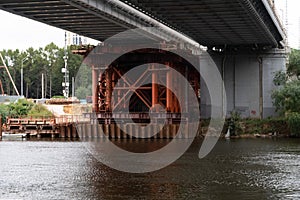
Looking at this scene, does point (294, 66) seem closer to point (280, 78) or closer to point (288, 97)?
point (280, 78)

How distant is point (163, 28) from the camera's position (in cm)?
4947

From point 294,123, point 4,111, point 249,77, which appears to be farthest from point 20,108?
point 294,123

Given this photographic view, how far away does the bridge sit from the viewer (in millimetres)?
39156

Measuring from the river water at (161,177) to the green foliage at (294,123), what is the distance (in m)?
10.6

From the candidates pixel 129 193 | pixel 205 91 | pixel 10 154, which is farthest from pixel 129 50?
pixel 129 193

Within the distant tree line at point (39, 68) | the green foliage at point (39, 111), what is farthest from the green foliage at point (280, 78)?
the distant tree line at point (39, 68)

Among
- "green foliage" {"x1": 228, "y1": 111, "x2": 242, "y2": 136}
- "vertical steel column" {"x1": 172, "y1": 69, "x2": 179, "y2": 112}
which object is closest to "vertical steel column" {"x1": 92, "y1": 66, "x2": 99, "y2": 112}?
"vertical steel column" {"x1": 172, "y1": 69, "x2": 179, "y2": 112}

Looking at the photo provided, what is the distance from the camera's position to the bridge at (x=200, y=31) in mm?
39156

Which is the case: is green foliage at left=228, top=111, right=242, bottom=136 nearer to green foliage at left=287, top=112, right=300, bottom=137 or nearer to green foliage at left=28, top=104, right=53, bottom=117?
green foliage at left=287, top=112, right=300, bottom=137

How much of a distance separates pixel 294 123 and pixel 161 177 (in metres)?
26.4

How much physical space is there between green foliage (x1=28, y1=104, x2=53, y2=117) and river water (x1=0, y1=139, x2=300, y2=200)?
2466 centimetres

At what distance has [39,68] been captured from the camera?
111438 mm

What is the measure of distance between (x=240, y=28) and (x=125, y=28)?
9020 millimetres

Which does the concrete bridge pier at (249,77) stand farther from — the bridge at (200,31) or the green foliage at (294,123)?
the green foliage at (294,123)
